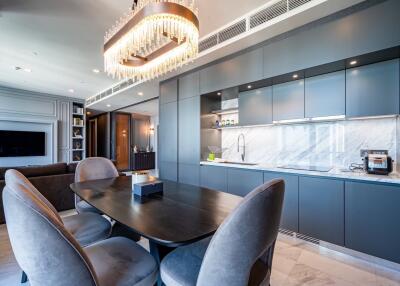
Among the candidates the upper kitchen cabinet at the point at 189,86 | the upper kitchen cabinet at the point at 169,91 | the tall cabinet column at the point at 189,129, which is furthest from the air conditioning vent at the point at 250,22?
the upper kitchen cabinet at the point at 169,91

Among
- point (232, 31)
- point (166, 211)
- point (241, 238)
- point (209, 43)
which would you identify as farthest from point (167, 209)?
point (209, 43)

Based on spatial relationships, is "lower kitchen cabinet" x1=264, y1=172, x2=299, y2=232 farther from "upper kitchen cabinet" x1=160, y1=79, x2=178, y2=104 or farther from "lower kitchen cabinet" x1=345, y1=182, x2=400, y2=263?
"upper kitchen cabinet" x1=160, y1=79, x2=178, y2=104

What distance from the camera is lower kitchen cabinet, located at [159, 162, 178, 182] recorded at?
4000mm

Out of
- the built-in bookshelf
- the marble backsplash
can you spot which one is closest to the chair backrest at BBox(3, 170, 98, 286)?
the marble backsplash

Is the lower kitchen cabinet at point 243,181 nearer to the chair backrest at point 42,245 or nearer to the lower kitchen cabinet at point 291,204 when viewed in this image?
the lower kitchen cabinet at point 291,204

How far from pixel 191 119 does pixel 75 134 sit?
5365mm

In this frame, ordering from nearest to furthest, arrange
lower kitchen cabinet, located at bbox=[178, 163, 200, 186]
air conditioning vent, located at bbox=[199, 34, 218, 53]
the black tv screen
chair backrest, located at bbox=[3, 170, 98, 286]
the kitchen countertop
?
1. chair backrest, located at bbox=[3, 170, 98, 286]
2. the kitchen countertop
3. air conditioning vent, located at bbox=[199, 34, 218, 53]
4. lower kitchen cabinet, located at bbox=[178, 163, 200, 186]
5. the black tv screen

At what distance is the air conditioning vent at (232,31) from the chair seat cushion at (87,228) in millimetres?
2634

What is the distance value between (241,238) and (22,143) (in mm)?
7305

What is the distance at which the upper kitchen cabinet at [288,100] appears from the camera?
261 centimetres

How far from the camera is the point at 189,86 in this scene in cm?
374

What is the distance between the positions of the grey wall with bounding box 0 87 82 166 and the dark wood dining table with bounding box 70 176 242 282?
5.61m

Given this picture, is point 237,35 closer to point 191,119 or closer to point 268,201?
point 191,119

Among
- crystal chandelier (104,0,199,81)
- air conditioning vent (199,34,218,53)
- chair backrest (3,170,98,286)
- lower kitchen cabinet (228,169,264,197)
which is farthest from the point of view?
air conditioning vent (199,34,218,53)
